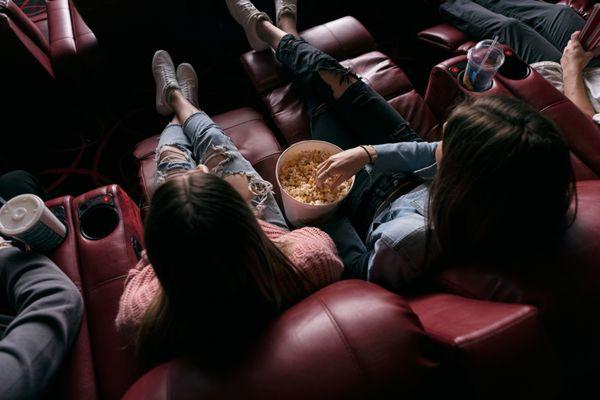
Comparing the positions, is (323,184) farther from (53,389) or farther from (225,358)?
(53,389)

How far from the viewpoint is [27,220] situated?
968mm

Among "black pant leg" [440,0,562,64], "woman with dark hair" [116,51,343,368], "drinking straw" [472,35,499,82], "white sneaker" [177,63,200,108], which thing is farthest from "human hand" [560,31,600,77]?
"white sneaker" [177,63,200,108]

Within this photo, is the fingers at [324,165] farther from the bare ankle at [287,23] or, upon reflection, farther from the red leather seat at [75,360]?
the bare ankle at [287,23]

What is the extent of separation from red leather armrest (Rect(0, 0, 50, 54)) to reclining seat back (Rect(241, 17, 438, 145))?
0.97 m

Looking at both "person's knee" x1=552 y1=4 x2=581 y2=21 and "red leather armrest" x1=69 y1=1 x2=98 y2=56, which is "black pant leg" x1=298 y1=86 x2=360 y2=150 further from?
"person's knee" x1=552 y1=4 x2=581 y2=21

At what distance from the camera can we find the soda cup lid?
0.95 m

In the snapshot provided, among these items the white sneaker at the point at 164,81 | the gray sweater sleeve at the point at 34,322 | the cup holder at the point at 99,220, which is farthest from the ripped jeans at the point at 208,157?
the gray sweater sleeve at the point at 34,322

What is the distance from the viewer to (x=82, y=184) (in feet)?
6.25

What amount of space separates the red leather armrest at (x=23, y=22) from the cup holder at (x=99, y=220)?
3.54 ft

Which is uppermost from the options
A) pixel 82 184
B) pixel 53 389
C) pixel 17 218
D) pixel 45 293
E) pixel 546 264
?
pixel 546 264

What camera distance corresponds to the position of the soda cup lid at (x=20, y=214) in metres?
0.95

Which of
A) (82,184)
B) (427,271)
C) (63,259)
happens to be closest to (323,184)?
(427,271)

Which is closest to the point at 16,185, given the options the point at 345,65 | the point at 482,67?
the point at 345,65

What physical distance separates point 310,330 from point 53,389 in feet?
2.17
